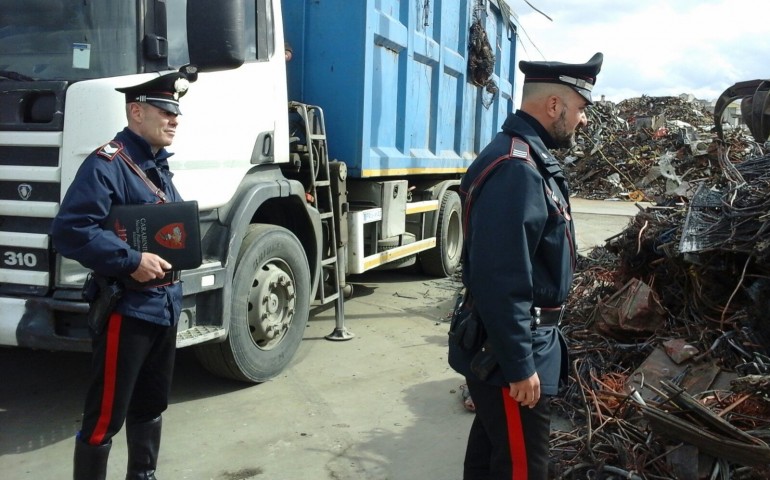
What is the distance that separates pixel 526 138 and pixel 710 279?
240cm

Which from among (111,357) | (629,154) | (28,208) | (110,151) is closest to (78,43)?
(28,208)

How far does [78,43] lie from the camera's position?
3.50 meters

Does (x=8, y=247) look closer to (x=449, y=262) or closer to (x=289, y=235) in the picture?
(x=289, y=235)

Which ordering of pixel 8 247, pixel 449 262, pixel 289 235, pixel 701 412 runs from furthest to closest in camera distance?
pixel 449 262 < pixel 289 235 < pixel 8 247 < pixel 701 412

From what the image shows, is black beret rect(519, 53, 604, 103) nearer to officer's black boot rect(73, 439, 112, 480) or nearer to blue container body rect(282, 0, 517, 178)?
officer's black boot rect(73, 439, 112, 480)

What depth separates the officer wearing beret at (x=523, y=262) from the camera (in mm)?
2143

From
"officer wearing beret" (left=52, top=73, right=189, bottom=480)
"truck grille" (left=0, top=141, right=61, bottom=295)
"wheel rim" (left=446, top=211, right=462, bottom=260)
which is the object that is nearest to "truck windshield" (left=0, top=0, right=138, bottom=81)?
"truck grille" (left=0, top=141, right=61, bottom=295)

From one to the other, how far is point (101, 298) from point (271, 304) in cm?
191

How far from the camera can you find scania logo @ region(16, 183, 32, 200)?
3.47m

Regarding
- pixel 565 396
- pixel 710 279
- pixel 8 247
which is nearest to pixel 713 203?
pixel 710 279

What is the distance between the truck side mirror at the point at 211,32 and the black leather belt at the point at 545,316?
191cm

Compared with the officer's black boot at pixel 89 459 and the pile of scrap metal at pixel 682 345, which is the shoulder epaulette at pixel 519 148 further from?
the officer's black boot at pixel 89 459

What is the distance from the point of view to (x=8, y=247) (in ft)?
11.5

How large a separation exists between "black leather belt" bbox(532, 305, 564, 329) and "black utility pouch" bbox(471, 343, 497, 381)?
0.56 feet
